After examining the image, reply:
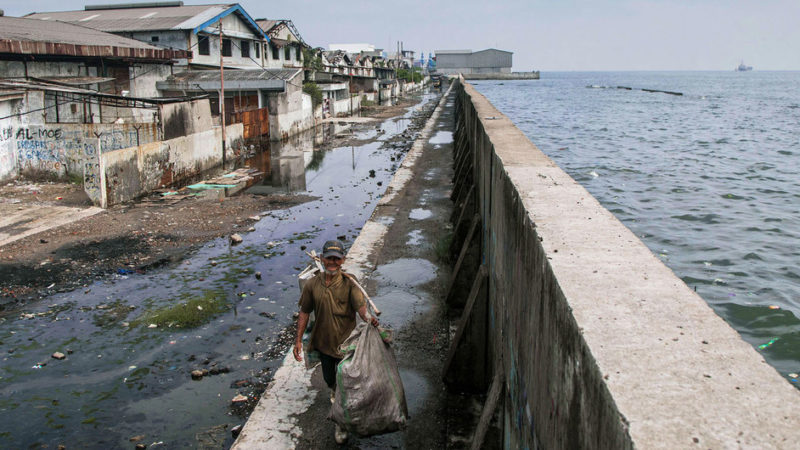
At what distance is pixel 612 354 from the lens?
6.25 feet

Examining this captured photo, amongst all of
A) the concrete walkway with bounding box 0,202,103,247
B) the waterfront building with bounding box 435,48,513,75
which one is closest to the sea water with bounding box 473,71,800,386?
the concrete walkway with bounding box 0,202,103,247

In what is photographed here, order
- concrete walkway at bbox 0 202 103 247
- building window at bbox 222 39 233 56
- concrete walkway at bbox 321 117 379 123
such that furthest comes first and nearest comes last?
1. concrete walkway at bbox 321 117 379 123
2. building window at bbox 222 39 233 56
3. concrete walkway at bbox 0 202 103 247

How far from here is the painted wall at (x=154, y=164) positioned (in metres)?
14.3

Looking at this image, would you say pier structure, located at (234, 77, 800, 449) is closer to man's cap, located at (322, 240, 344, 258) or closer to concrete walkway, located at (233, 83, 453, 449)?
concrete walkway, located at (233, 83, 453, 449)

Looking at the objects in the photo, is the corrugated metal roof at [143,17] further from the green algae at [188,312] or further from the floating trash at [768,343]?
the floating trash at [768,343]

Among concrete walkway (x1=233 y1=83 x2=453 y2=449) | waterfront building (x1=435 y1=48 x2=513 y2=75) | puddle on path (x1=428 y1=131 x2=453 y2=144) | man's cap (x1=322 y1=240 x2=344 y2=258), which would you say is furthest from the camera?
waterfront building (x1=435 y1=48 x2=513 y2=75)

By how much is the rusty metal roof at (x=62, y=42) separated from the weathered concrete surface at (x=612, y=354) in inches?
694

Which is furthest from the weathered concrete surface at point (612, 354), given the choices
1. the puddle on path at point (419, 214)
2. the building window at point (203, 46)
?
the building window at point (203, 46)

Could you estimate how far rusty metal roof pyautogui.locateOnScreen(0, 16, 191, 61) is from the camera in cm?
1725

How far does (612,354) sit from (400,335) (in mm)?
4675

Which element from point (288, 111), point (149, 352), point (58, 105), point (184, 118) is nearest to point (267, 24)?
point (288, 111)

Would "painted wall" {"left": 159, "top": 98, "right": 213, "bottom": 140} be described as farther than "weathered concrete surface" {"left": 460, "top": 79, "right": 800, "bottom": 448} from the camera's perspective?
Yes

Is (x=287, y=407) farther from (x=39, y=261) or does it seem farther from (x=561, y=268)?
(x=39, y=261)

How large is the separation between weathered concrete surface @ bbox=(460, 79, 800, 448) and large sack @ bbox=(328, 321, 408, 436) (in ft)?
2.67
